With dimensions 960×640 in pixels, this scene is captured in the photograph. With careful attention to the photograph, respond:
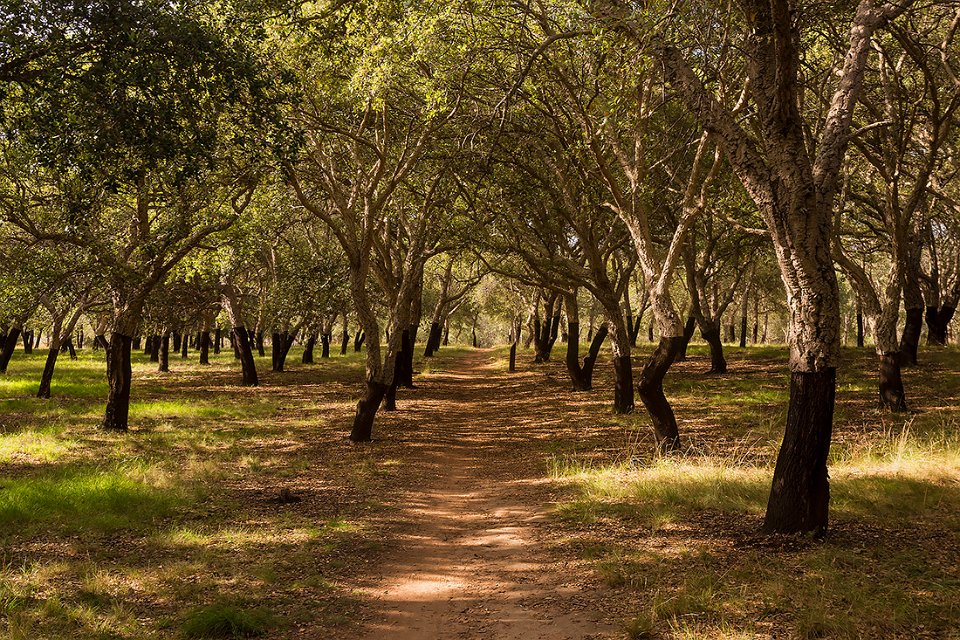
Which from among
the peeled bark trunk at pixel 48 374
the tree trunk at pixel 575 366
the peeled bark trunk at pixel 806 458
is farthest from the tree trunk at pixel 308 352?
the peeled bark trunk at pixel 806 458

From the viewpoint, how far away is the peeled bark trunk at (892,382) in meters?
15.1

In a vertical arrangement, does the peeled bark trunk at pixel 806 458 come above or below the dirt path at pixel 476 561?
above

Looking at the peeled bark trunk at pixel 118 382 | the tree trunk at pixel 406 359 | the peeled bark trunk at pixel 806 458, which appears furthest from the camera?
the tree trunk at pixel 406 359

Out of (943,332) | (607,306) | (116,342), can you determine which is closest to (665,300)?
(607,306)

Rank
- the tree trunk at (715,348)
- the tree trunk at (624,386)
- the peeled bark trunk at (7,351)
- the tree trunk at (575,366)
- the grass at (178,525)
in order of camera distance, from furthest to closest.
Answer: the peeled bark trunk at (7,351), the tree trunk at (715,348), the tree trunk at (575,366), the tree trunk at (624,386), the grass at (178,525)

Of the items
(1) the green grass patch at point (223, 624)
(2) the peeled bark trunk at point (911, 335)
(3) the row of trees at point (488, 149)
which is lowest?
(1) the green grass patch at point (223, 624)

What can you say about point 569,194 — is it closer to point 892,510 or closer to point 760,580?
point 892,510

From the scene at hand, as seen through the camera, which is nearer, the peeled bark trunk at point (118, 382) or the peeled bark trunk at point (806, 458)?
the peeled bark trunk at point (806, 458)

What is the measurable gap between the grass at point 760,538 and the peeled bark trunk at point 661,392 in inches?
22.4

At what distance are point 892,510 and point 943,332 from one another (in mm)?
26929

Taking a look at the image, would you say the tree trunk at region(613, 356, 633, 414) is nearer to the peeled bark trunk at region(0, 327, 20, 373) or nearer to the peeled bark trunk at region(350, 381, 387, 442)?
the peeled bark trunk at region(350, 381, 387, 442)

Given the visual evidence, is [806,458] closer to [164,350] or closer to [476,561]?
[476,561]

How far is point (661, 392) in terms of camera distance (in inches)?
484

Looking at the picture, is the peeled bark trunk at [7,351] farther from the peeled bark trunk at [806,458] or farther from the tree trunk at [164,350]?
the peeled bark trunk at [806,458]
